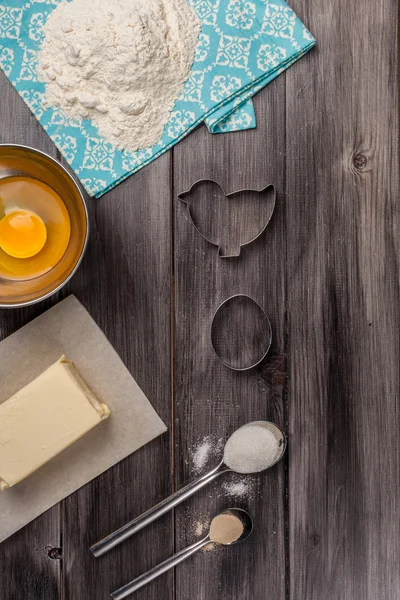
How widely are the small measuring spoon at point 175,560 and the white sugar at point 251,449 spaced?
69 mm

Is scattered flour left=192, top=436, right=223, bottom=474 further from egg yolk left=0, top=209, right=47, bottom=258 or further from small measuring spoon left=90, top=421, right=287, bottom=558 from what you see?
egg yolk left=0, top=209, right=47, bottom=258

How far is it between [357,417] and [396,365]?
0.10 meters

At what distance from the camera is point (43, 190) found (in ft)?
2.26

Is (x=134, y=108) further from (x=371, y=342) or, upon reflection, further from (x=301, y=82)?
(x=371, y=342)

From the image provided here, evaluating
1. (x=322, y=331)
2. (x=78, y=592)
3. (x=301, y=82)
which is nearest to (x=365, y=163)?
(x=301, y=82)

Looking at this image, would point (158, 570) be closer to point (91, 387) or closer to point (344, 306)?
point (91, 387)

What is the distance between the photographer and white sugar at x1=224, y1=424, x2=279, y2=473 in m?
0.72

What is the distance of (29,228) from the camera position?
2.27 ft

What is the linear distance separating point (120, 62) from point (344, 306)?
461mm

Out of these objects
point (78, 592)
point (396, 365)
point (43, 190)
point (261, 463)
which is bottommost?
point (78, 592)

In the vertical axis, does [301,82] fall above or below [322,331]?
above

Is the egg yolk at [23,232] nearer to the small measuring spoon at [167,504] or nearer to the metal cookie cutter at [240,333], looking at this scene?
the metal cookie cutter at [240,333]

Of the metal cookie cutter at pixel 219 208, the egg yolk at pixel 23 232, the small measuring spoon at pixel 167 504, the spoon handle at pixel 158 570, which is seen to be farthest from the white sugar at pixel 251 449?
the egg yolk at pixel 23 232

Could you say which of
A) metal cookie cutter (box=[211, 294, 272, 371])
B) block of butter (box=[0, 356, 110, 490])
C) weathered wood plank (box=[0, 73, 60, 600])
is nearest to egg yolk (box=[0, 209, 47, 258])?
block of butter (box=[0, 356, 110, 490])
